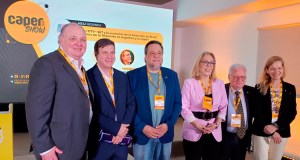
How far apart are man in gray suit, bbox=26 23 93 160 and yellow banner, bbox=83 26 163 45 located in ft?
6.61

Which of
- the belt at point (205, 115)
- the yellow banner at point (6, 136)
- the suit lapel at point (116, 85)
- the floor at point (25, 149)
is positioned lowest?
the floor at point (25, 149)

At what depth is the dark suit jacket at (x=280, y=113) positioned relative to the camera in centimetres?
238

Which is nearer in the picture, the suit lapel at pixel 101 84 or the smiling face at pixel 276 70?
the suit lapel at pixel 101 84

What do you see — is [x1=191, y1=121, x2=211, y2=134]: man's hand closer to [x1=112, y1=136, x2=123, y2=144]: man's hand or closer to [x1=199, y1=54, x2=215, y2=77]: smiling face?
[x1=199, y1=54, x2=215, y2=77]: smiling face

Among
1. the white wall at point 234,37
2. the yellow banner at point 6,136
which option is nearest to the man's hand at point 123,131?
the yellow banner at point 6,136

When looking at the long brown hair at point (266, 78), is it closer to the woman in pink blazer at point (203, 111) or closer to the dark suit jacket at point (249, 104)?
the dark suit jacket at point (249, 104)

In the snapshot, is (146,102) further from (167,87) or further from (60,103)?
(60,103)

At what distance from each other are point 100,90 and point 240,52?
12.8ft

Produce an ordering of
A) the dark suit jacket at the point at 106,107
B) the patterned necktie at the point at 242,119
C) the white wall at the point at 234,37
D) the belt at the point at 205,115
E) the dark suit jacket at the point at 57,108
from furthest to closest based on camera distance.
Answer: the white wall at the point at 234,37
the patterned necktie at the point at 242,119
the belt at the point at 205,115
the dark suit jacket at the point at 106,107
the dark suit jacket at the point at 57,108

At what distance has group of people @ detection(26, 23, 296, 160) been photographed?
1.45 meters

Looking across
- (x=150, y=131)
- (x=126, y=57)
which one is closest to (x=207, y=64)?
(x=150, y=131)

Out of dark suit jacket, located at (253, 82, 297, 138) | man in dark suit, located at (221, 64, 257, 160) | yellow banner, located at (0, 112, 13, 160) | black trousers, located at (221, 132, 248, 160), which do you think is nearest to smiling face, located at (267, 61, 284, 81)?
dark suit jacket, located at (253, 82, 297, 138)

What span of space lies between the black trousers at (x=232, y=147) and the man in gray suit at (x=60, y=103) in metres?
1.35

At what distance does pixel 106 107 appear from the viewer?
183 cm
